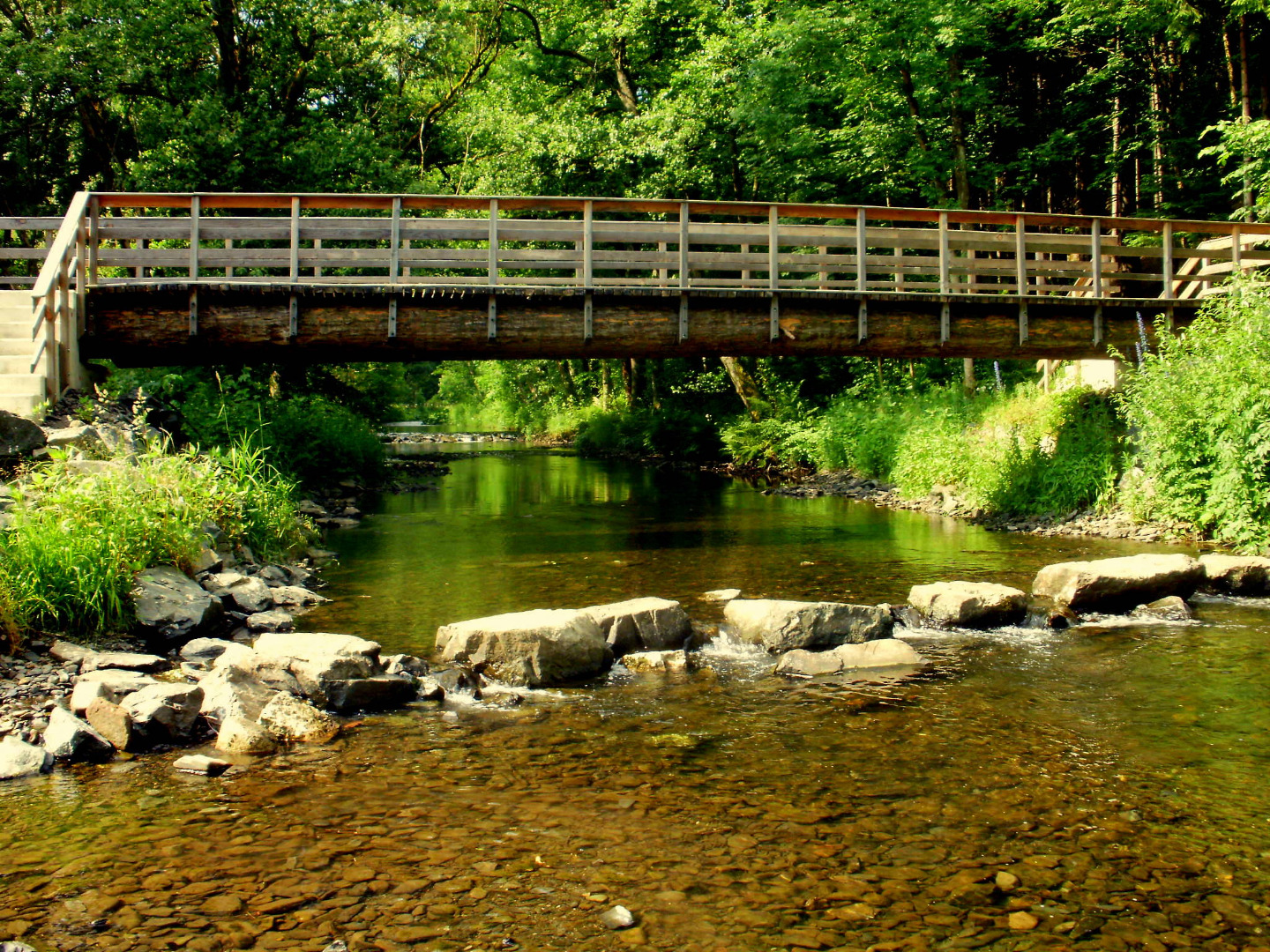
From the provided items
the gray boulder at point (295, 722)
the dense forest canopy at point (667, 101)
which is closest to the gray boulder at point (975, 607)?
the gray boulder at point (295, 722)

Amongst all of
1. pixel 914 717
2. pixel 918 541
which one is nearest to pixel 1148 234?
pixel 918 541

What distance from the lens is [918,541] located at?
51.8 ft

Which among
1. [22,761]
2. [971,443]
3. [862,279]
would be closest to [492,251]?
[862,279]

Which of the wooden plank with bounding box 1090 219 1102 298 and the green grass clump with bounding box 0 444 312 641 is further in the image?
the wooden plank with bounding box 1090 219 1102 298

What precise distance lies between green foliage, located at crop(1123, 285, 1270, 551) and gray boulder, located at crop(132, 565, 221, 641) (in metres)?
13.4

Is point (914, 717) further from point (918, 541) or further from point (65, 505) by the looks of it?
point (918, 541)

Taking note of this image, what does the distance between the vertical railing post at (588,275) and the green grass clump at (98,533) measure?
6121mm

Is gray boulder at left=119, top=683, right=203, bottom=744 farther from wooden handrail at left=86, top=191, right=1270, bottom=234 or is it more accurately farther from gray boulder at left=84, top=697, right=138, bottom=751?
wooden handrail at left=86, top=191, right=1270, bottom=234

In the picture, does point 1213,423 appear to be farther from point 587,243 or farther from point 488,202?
point 488,202

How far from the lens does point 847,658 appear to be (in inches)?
334

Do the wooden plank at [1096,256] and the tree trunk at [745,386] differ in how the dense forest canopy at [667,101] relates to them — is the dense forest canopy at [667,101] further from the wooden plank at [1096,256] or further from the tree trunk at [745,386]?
the tree trunk at [745,386]

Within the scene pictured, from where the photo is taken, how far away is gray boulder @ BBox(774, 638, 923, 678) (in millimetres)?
8320

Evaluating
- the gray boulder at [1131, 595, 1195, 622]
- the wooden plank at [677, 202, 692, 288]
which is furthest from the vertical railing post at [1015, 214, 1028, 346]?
the gray boulder at [1131, 595, 1195, 622]

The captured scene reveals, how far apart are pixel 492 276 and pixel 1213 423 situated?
1110 centimetres
